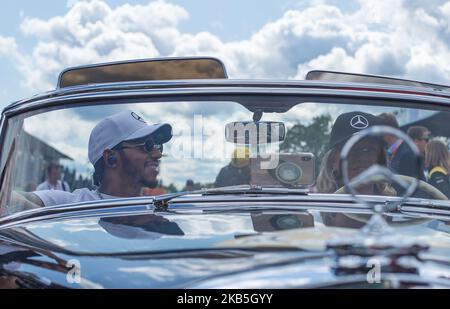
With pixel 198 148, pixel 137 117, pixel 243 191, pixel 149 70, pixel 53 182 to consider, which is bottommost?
pixel 243 191

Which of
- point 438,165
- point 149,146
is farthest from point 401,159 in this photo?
point 149,146

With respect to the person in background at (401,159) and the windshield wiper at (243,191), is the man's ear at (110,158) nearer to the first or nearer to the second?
the windshield wiper at (243,191)

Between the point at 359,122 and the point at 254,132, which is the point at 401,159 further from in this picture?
the point at 254,132

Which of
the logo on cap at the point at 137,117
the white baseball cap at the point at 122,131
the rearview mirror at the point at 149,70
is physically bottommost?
the white baseball cap at the point at 122,131

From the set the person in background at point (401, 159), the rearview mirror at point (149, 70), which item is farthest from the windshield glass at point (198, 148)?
the rearview mirror at point (149, 70)

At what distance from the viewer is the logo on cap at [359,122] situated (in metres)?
3.12

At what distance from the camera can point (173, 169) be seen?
3080 mm

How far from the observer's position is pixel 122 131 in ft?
10.2

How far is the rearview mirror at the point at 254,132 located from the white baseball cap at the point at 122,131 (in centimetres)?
25

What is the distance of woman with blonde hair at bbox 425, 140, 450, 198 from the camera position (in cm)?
308

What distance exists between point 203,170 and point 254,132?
0.25 metres

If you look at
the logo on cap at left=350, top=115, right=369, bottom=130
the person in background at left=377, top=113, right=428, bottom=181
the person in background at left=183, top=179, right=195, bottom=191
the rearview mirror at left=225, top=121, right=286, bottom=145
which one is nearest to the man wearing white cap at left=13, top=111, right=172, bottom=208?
the person in background at left=183, top=179, right=195, bottom=191

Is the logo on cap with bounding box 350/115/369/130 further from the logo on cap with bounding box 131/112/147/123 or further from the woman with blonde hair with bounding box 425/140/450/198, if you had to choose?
the logo on cap with bounding box 131/112/147/123

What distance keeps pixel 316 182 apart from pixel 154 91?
2.50 ft
